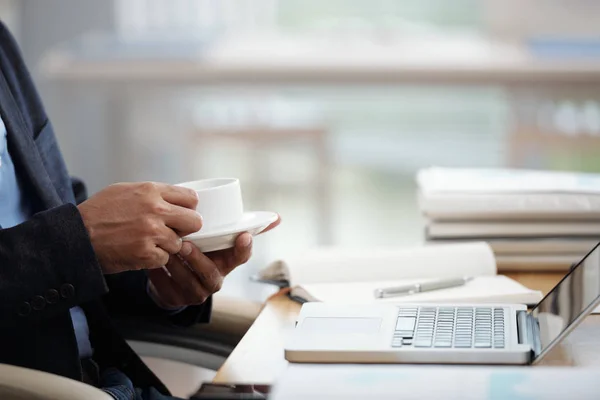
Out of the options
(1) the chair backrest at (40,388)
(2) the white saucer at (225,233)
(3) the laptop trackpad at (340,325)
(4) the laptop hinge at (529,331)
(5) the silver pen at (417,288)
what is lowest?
(5) the silver pen at (417,288)

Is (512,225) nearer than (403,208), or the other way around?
(512,225)

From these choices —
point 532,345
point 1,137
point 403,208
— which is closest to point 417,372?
point 532,345

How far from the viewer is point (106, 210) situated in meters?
1.00

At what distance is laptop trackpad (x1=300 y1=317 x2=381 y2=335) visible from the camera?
2.80 feet

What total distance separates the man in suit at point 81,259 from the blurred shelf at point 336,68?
2413 mm

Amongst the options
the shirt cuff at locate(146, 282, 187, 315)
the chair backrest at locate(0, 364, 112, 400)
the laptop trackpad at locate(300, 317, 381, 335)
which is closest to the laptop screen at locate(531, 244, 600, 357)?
the laptop trackpad at locate(300, 317, 381, 335)

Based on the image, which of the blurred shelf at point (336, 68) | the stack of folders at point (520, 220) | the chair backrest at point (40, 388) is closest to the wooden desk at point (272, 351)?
the chair backrest at point (40, 388)

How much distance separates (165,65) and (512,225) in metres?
Result: 2.53

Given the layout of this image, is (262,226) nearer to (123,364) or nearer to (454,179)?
(123,364)

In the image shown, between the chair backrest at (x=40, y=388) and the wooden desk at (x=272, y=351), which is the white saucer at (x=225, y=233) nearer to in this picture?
the wooden desk at (x=272, y=351)

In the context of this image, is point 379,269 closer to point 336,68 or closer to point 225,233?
point 225,233

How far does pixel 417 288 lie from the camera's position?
112cm

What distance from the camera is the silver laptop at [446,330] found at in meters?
0.78

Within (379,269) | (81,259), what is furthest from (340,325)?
(379,269)
